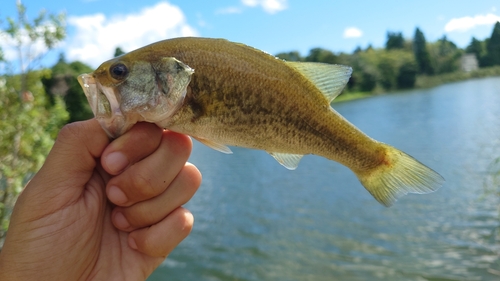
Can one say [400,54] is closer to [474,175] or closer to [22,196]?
[474,175]

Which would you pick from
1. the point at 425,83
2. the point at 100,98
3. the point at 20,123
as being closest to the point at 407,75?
the point at 425,83

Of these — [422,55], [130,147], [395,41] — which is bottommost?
[130,147]

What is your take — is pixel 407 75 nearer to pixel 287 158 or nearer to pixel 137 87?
pixel 287 158

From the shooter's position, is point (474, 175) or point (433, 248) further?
point (474, 175)

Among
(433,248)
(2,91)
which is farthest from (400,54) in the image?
(2,91)

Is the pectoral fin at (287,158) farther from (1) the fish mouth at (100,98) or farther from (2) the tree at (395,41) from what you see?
(2) the tree at (395,41)

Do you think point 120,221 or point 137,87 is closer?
point 137,87

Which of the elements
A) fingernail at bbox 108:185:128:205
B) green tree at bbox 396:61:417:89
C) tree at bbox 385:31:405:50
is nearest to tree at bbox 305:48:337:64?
green tree at bbox 396:61:417:89

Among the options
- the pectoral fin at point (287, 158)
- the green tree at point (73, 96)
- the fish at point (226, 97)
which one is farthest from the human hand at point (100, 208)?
the green tree at point (73, 96)
